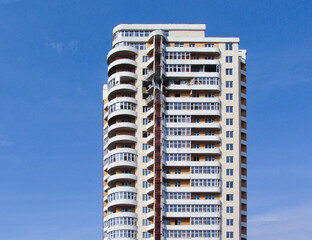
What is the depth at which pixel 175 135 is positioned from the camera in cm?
14538

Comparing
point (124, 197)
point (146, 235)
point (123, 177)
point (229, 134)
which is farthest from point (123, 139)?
point (229, 134)

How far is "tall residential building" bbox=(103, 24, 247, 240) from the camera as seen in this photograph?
14150cm

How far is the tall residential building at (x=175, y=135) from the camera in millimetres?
141500

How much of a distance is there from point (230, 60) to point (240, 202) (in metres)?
27.0

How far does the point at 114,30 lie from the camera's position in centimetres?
15600

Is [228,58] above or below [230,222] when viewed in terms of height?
above

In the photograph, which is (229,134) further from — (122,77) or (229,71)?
(122,77)

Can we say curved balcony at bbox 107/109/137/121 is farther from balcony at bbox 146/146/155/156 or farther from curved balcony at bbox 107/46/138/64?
curved balcony at bbox 107/46/138/64

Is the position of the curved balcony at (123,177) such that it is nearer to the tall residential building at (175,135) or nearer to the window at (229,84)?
the tall residential building at (175,135)

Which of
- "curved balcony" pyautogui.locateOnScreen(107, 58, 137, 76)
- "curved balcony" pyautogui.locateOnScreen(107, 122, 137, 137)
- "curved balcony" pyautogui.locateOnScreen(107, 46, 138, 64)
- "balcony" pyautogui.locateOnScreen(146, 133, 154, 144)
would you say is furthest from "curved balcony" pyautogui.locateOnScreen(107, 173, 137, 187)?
"curved balcony" pyautogui.locateOnScreen(107, 46, 138, 64)

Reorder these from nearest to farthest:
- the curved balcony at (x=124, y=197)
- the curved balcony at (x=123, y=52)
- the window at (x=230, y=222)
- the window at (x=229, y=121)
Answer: the window at (x=230, y=222) < the curved balcony at (x=124, y=197) < the window at (x=229, y=121) < the curved balcony at (x=123, y=52)

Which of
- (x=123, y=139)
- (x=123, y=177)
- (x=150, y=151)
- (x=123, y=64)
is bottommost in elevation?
(x=123, y=177)

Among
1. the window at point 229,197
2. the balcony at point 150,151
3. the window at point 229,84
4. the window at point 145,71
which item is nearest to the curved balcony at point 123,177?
the balcony at point 150,151

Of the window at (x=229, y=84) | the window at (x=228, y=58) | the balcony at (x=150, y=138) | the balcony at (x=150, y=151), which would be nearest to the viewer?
the balcony at (x=150, y=151)
